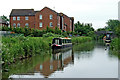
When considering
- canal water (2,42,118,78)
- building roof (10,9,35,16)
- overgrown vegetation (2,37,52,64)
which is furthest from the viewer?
building roof (10,9,35,16)

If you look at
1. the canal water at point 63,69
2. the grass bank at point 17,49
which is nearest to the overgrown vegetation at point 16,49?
the grass bank at point 17,49

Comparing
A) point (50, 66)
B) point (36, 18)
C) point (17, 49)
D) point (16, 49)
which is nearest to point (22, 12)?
point (36, 18)

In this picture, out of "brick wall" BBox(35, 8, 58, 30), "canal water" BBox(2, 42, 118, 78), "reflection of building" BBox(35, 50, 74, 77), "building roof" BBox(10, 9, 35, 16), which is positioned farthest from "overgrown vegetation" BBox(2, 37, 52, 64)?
"building roof" BBox(10, 9, 35, 16)

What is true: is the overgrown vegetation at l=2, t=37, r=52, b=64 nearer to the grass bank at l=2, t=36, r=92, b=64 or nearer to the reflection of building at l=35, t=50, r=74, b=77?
the grass bank at l=2, t=36, r=92, b=64

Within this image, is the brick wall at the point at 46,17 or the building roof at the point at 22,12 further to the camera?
the building roof at the point at 22,12

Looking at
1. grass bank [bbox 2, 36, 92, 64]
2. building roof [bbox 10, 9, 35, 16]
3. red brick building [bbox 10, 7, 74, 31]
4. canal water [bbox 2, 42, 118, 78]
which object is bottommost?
canal water [bbox 2, 42, 118, 78]

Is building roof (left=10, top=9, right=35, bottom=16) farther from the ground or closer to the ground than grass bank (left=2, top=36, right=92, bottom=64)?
Answer: farther from the ground

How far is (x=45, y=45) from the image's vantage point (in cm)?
3581

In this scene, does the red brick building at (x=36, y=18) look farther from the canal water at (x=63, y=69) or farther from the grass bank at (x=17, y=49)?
the canal water at (x=63, y=69)

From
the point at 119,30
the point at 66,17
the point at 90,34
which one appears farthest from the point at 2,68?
the point at 90,34

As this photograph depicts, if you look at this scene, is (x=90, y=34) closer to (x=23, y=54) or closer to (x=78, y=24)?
(x=78, y=24)

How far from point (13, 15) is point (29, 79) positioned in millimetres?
64943

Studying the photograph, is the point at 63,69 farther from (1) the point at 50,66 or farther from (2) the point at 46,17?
(2) the point at 46,17

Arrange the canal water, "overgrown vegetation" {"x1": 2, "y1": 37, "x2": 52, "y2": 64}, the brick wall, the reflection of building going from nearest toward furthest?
1. the canal water
2. the reflection of building
3. "overgrown vegetation" {"x1": 2, "y1": 37, "x2": 52, "y2": 64}
4. the brick wall
